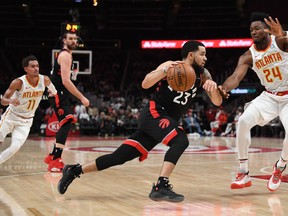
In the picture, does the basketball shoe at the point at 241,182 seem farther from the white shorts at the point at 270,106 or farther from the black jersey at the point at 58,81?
the black jersey at the point at 58,81

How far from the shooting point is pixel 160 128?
514 centimetres

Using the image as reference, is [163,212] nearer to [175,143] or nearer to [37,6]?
[175,143]

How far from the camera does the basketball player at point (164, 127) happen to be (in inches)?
200

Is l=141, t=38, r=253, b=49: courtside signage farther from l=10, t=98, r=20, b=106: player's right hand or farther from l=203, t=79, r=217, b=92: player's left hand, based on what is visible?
l=203, t=79, r=217, b=92: player's left hand

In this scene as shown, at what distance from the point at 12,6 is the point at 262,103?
24302 mm

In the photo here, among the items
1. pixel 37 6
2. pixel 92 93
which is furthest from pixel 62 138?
pixel 37 6

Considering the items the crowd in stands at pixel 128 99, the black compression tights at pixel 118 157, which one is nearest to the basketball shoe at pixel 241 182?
the black compression tights at pixel 118 157

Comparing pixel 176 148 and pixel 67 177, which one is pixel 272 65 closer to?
pixel 176 148

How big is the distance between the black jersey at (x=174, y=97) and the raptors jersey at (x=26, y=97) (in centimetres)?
256

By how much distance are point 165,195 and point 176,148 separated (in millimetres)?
474

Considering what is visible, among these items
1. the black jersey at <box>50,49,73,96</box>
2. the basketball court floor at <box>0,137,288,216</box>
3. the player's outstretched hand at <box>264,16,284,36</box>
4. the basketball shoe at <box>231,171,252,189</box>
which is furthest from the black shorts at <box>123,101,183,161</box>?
the black jersey at <box>50,49,73,96</box>

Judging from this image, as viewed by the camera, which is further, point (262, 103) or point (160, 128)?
point (262, 103)

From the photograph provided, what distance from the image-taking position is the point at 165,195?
4910 millimetres

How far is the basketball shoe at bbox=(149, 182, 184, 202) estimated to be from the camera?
4.88 metres
